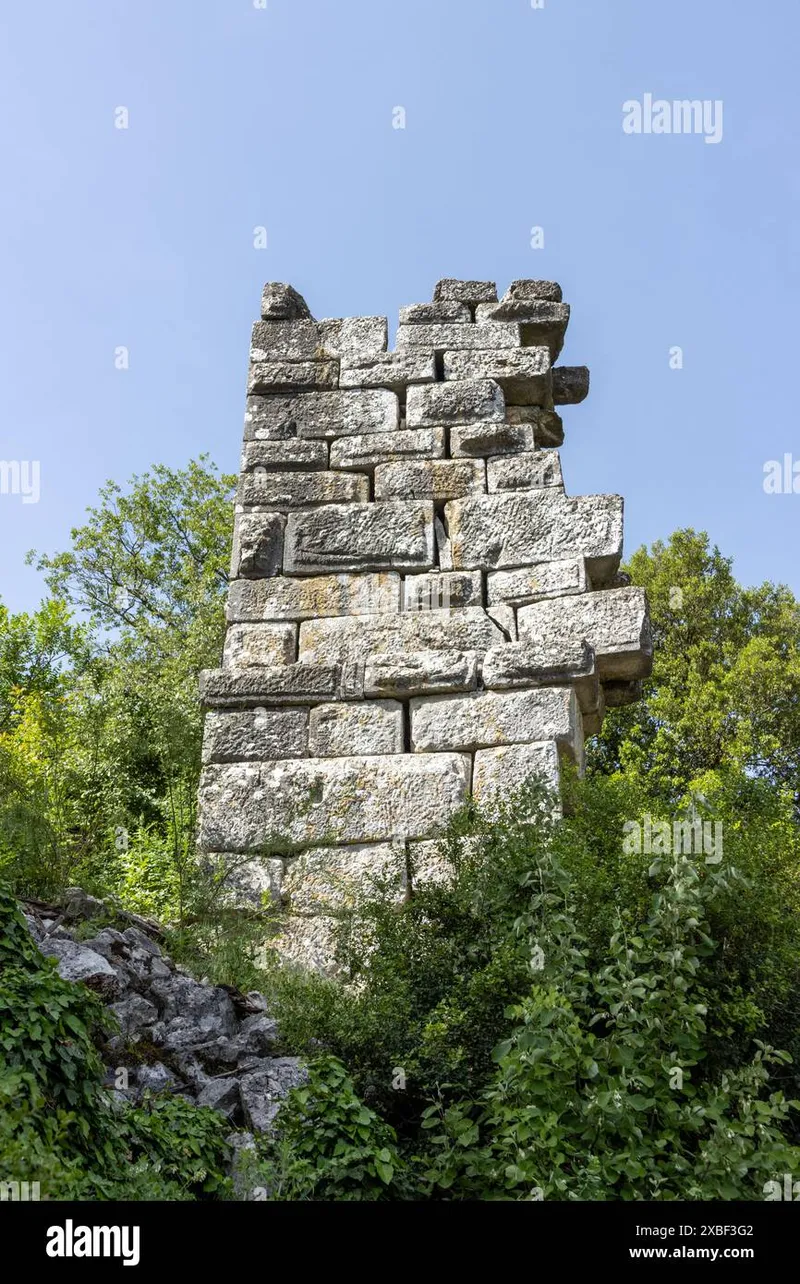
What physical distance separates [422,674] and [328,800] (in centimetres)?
76

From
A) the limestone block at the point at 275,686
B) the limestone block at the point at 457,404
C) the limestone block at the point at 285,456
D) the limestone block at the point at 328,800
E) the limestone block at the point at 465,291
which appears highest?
the limestone block at the point at 465,291

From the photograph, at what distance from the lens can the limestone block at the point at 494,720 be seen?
6.18 meters

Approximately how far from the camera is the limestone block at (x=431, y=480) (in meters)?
6.98

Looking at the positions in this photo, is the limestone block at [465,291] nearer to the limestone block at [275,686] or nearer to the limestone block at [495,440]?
the limestone block at [495,440]

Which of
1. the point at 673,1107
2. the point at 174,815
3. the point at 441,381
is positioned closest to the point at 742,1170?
the point at 673,1107

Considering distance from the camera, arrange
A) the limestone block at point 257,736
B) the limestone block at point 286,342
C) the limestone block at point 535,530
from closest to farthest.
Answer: the limestone block at point 257,736 → the limestone block at point 535,530 → the limestone block at point 286,342

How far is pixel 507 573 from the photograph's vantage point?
6.70 m

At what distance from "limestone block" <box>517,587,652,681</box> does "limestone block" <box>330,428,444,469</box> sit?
1136 mm

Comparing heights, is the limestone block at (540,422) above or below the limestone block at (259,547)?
above

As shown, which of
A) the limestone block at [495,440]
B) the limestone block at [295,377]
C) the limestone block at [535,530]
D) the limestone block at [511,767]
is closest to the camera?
the limestone block at [511,767]

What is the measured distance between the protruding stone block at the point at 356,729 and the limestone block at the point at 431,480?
1.21 m

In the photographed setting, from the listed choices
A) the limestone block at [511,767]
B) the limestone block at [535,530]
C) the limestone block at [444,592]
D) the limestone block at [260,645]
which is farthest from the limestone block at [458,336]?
the limestone block at [511,767]

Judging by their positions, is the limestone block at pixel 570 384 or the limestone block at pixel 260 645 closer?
the limestone block at pixel 260 645
